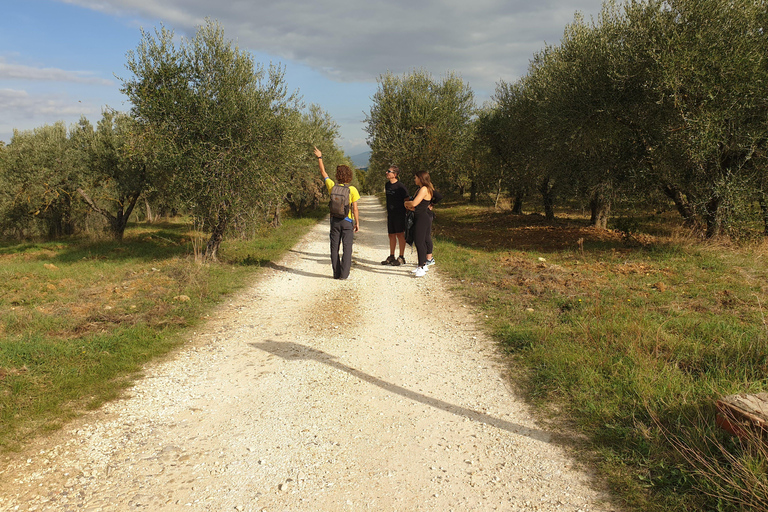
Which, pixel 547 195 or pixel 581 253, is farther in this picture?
pixel 547 195

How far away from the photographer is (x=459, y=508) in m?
2.94

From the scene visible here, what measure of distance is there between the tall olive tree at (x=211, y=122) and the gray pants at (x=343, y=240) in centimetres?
258

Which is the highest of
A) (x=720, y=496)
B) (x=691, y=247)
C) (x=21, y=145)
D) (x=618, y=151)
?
(x=21, y=145)

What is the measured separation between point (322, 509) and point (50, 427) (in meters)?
2.74

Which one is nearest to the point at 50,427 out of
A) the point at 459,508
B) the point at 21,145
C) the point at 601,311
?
the point at 459,508

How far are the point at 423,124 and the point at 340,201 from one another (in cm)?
1398

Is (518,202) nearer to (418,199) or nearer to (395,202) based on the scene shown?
(395,202)

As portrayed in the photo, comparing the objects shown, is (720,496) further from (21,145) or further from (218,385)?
(21,145)

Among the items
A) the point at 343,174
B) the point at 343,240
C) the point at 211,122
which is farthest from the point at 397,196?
the point at 211,122

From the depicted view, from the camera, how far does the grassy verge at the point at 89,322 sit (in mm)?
4336

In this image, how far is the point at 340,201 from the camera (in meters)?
9.38

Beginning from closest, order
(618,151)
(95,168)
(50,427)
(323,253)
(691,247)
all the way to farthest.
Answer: (50,427)
(691,247)
(618,151)
(323,253)
(95,168)

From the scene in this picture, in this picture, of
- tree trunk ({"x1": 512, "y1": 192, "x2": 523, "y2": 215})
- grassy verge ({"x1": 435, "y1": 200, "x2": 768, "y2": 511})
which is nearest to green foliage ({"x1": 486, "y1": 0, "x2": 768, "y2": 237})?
grassy verge ({"x1": 435, "y1": 200, "x2": 768, "y2": 511})

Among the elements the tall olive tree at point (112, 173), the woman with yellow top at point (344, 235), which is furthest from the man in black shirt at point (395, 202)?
the tall olive tree at point (112, 173)
